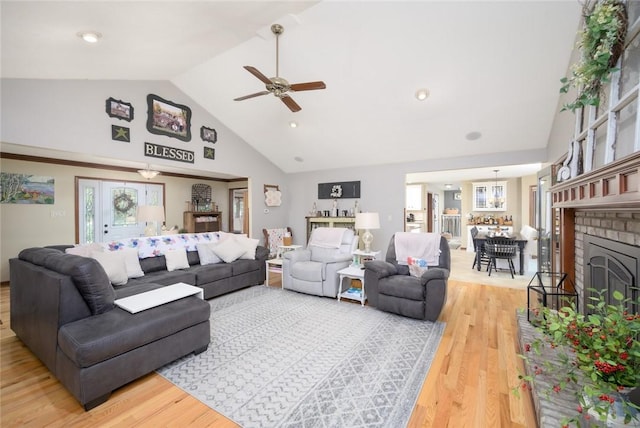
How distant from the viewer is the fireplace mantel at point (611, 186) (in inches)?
50.3

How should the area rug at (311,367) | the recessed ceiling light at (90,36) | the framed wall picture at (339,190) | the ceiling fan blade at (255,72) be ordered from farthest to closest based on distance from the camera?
Result: the framed wall picture at (339,190) < the ceiling fan blade at (255,72) < the recessed ceiling light at (90,36) < the area rug at (311,367)

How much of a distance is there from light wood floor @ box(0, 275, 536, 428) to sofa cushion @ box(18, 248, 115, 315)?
2.06ft

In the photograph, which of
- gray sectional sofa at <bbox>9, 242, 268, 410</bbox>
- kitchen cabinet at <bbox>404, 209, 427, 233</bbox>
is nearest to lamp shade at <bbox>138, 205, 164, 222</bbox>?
gray sectional sofa at <bbox>9, 242, 268, 410</bbox>

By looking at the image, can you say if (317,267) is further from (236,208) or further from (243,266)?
(236,208)

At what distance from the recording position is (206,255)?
437 cm

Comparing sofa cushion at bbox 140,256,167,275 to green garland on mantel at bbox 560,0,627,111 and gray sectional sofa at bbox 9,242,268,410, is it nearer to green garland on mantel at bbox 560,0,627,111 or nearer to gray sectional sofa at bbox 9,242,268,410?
gray sectional sofa at bbox 9,242,268,410

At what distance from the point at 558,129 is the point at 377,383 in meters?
4.05

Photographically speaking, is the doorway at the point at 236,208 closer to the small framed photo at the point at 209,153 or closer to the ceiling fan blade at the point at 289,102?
the small framed photo at the point at 209,153

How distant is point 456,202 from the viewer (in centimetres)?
1231

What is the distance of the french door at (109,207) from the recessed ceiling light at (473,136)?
6.85m

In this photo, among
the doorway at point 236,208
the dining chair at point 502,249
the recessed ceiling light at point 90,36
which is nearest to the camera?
the recessed ceiling light at point 90,36

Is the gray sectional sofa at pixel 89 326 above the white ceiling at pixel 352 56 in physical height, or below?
below

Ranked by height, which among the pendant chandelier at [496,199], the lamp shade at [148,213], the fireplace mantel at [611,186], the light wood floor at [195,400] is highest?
the pendant chandelier at [496,199]

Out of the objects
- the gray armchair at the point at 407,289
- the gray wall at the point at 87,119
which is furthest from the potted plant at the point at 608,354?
the gray wall at the point at 87,119
